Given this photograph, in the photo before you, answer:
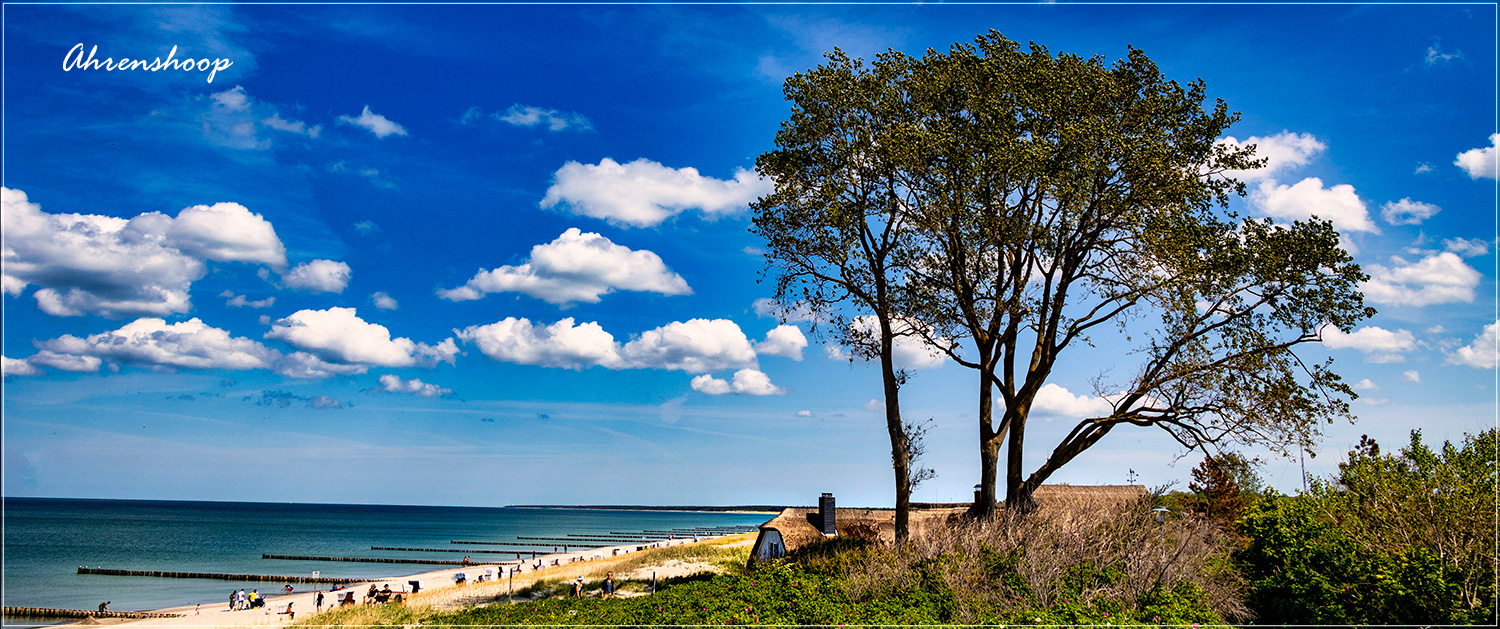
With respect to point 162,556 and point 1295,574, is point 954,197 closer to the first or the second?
point 1295,574

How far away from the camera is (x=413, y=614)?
743 inches

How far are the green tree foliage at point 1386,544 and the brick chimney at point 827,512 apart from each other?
14596mm

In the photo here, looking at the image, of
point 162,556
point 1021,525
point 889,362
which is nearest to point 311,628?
point 889,362

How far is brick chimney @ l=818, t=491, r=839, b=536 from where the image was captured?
90.7 ft

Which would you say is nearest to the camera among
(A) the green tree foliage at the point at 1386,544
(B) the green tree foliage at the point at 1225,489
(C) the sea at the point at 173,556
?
(A) the green tree foliage at the point at 1386,544

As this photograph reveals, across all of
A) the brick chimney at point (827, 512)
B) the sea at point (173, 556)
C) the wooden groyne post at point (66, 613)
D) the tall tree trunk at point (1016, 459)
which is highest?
the tall tree trunk at point (1016, 459)

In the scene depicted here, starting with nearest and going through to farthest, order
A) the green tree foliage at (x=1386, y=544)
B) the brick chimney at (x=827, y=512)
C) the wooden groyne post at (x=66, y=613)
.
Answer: the green tree foliage at (x=1386, y=544)
the brick chimney at (x=827, y=512)
the wooden groyne post at (x=66, y=613)

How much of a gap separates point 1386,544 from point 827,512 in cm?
1775

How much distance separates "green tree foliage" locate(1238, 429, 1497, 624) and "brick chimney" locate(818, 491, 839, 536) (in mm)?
14596

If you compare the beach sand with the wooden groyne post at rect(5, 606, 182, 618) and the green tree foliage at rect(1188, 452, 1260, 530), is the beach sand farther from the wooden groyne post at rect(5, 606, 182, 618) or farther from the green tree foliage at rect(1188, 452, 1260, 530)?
the green tree foliage at rect(1188, 452, 1260, 530)

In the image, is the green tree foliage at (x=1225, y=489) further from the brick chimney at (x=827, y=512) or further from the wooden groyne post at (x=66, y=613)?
the wooden groyne post at (x=66, y=613)

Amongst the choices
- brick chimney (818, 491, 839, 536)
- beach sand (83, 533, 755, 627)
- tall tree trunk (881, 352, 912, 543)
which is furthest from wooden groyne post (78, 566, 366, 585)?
tall tree trunk (881, 352, 912, 543)

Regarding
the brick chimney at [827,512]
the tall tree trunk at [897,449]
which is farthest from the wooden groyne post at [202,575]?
the tall tree trunk at [897,449]

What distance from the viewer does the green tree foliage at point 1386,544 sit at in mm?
10602
